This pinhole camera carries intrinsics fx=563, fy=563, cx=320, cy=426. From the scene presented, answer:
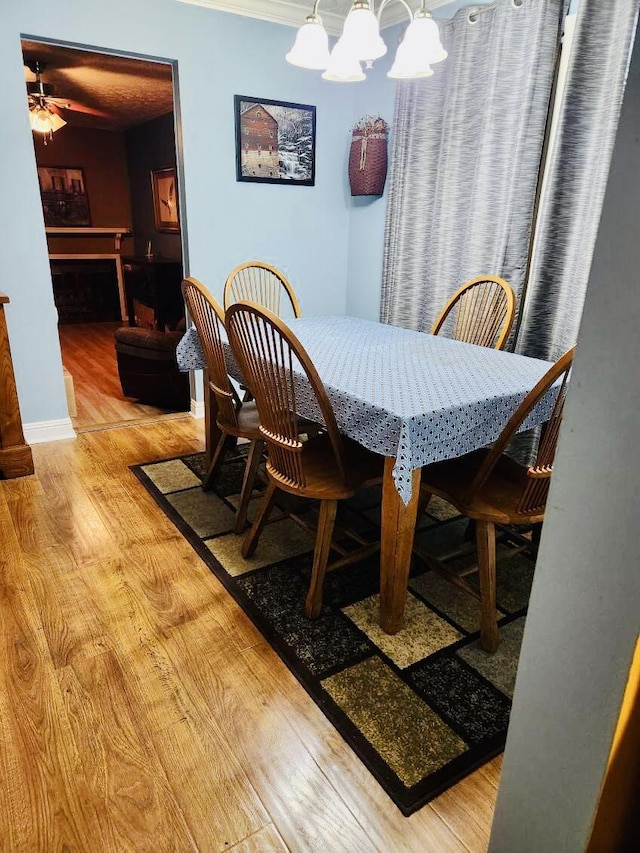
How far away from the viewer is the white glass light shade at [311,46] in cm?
186

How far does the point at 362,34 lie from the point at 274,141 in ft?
5.75

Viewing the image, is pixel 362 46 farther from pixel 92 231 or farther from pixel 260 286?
pixel 92 231

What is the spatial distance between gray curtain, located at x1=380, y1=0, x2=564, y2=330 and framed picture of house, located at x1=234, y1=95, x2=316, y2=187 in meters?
0.58

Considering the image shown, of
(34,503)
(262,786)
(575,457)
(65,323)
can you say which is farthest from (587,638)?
(65,323)

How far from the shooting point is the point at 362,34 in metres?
1.80

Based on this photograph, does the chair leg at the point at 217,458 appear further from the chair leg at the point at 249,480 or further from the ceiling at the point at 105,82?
the ceiling at the point at 105,82

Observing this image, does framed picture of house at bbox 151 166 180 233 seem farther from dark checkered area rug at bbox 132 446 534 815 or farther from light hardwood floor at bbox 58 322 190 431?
dark checkered area rug at bbox 132 446 534 815

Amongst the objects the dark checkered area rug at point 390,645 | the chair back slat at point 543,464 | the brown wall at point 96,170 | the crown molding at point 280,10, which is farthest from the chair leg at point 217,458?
the brown wall at point 96,170

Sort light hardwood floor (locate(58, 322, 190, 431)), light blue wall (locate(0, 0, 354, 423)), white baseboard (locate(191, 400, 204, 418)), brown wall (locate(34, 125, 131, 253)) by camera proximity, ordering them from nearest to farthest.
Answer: light blue wall (locate(0, 0, 354, 423))
white baseboard (locate(191, 400, 204, 418))
light hardwood floor (locate(58, 322, 190, 431))
brown wall (locate(34, 125, 131, 253))

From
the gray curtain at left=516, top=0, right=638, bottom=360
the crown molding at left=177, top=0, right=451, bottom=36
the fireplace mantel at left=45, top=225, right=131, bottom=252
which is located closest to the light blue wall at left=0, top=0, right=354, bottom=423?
the crown molding at left=177, top=0, right=451, bottom=36

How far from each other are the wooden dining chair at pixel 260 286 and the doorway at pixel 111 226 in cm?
79

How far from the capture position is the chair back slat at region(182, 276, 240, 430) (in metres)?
2.14

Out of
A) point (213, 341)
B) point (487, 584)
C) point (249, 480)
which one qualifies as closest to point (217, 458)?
point (249, 480)

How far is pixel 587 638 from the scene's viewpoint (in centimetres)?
70
